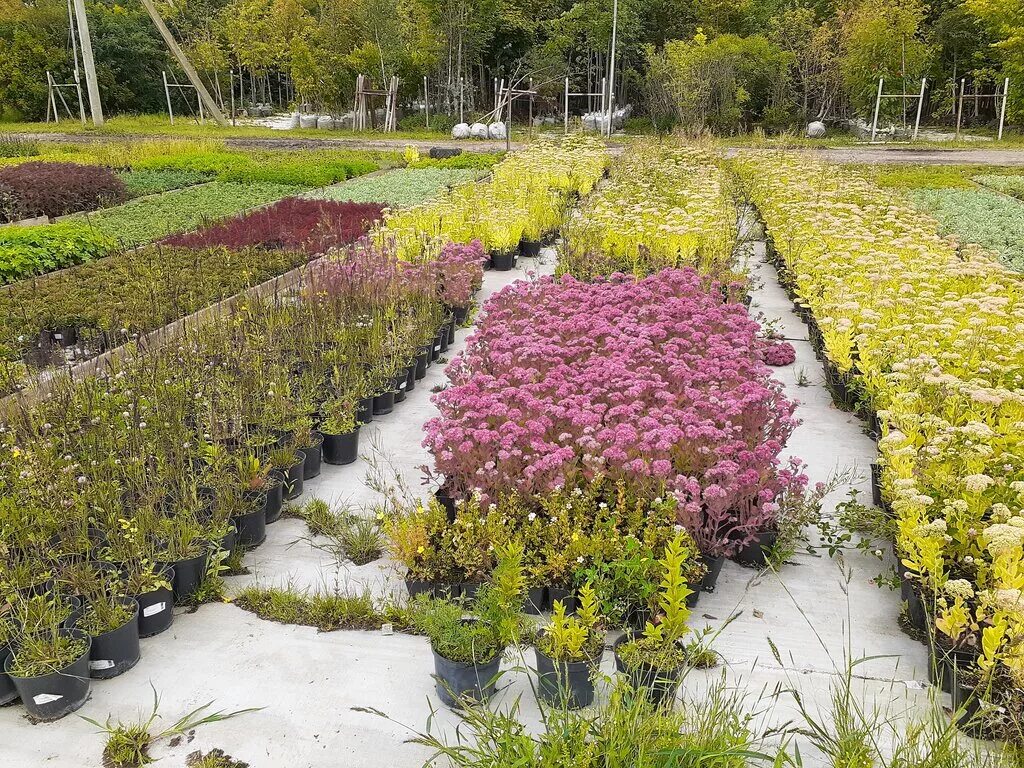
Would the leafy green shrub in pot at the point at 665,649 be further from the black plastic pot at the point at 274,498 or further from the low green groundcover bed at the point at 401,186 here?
the low green groundcover bed at the point at 401,186

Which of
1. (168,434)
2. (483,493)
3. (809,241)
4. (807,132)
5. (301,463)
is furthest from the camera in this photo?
(807,132)

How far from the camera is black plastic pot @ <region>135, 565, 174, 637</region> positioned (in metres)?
3.34

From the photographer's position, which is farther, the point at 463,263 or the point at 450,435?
the point at 463,263

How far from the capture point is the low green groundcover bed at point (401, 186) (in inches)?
508

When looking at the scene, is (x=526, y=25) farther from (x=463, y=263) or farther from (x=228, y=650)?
(x=228, y=650)

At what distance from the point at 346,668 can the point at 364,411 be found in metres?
2.51

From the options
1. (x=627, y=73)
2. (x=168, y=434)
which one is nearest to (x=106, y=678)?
(x=168, y=434)

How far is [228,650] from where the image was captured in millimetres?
3307

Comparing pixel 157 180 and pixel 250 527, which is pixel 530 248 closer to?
pixel 250 527

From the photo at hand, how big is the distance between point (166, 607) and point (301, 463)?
1309mm

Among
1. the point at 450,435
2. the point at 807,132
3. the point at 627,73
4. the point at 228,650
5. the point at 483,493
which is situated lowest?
the point at 228,650

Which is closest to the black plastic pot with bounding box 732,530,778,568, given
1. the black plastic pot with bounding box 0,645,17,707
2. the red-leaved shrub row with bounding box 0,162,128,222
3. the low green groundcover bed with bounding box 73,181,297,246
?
the black plastic pot with bounding box 0,645,17,707

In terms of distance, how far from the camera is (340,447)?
16.4ft

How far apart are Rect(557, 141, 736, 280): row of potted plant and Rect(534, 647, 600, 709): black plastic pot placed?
5.32 meters
